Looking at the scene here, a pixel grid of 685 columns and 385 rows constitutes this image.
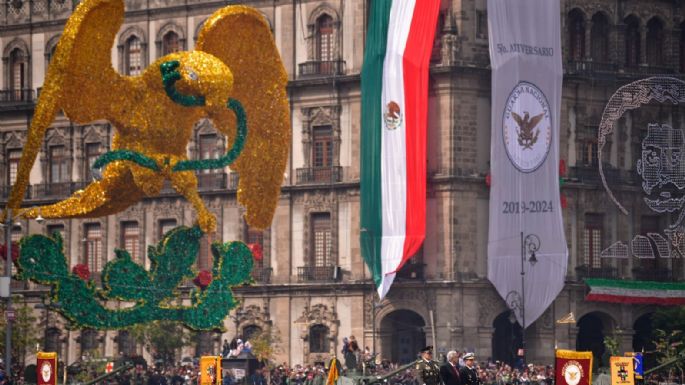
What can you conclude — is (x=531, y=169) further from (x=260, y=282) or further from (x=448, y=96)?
(x=260, y=282)

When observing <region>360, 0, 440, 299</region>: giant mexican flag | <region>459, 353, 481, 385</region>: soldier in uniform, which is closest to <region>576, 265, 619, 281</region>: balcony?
<region>360, 0, 440, 299</region>: giant mexican flag

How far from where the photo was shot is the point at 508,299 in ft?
261

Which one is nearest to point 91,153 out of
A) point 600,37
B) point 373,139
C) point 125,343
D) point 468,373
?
point 125,343

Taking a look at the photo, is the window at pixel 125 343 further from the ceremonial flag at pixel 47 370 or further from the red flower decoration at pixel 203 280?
the ceremonial flag at pixel 47 370

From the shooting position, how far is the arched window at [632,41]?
8419cm

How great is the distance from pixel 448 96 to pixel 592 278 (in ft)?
30.6

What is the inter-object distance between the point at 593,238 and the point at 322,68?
1283 cm

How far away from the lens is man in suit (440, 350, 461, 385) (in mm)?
42750

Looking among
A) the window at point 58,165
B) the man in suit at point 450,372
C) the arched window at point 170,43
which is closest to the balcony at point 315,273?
the arched window at point 170,43

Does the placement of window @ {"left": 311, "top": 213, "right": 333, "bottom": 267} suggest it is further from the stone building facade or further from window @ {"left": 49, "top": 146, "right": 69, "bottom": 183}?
window @ {"left": 49, "top": 146, "right": 69, "bottom": 183}

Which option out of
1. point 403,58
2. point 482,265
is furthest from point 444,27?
point 482,265

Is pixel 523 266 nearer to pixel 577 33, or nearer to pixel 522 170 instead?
pixel 522 170

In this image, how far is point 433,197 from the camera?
8075 cm

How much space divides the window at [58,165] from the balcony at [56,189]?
396mm
